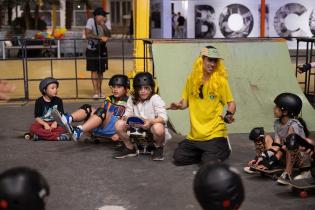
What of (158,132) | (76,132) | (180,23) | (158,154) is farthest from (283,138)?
(180,23)

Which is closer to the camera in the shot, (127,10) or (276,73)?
(276,73)

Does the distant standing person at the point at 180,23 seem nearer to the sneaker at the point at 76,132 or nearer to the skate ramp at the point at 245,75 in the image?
the skate ramp at the point at 245,75

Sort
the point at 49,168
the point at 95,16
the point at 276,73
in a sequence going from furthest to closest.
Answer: the point at 95,16, the point at 276,73, the point at 49,168

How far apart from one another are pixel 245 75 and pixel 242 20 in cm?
1216

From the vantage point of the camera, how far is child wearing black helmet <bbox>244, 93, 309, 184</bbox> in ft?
16.2

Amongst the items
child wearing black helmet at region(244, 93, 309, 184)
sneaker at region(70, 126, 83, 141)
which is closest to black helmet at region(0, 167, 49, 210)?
child wearing black helmet at region(244, 93, 309, 184)

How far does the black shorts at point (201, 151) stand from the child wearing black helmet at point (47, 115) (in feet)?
6.39

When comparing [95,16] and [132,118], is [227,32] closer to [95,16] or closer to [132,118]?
[95,16]

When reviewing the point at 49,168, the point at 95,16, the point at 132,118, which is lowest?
the point at 49,168

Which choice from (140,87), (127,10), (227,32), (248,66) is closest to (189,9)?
(227,32)

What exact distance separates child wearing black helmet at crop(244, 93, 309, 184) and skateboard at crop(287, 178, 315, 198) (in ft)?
0.36

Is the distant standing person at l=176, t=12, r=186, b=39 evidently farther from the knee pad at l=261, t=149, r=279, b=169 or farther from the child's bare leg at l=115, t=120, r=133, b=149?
the knee pad at l=261, t=149, r=279, b=169

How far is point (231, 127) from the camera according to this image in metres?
7.28

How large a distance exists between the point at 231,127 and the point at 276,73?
1.35 m
